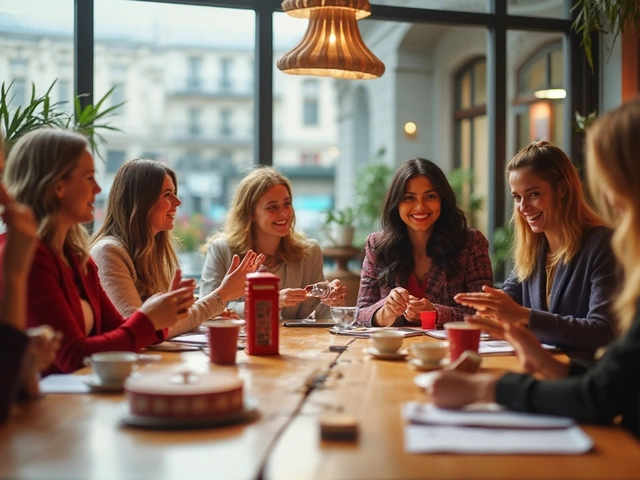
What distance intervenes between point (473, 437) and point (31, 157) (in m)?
1.34

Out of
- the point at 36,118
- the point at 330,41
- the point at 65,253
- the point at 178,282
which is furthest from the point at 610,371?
the point at 36,118

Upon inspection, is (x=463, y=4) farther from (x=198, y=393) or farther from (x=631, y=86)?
(x=198, y=393)

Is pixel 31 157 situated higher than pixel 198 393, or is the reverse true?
pixel 31 157

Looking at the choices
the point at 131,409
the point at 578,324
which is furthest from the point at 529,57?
the point at 131,409

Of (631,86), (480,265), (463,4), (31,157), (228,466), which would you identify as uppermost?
(463,4)

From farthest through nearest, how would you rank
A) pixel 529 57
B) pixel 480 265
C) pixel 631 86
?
pixel 529 57 < pixel 631 86 < pixel 480 265

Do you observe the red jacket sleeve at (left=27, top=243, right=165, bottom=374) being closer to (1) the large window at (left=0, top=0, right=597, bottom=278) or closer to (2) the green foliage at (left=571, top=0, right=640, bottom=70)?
(1) the large window at (left=0, top=0, right=597, bottom=278)

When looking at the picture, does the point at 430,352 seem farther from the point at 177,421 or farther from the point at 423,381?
the point at 177,421

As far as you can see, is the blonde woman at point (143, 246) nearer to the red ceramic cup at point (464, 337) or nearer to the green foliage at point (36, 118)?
the green foliage at point (36, 118)

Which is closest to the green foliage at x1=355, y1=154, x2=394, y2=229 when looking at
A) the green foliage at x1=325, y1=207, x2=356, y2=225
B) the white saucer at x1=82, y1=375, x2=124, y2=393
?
the green foliage at x1=325, y1=207, x2=356, y2=225

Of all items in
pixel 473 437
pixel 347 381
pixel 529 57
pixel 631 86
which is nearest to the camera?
pixel 473 437

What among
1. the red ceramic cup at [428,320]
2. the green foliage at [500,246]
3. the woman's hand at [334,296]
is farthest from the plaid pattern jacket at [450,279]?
the green foliage at [500,246]

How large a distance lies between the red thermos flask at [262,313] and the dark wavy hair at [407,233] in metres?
1.10

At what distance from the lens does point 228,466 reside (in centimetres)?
122
